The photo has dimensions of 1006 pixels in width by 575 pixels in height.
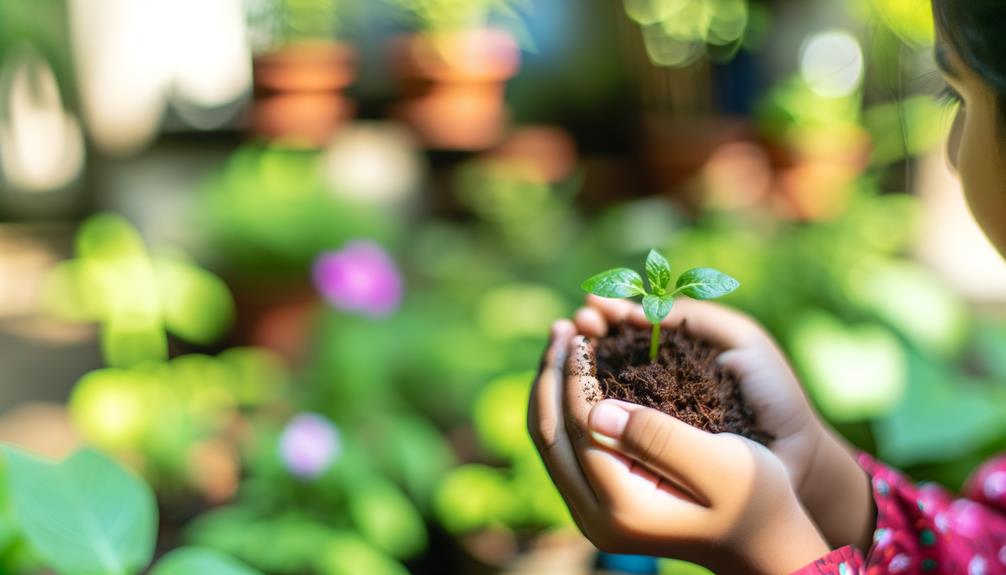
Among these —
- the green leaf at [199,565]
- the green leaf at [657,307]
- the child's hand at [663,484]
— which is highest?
the green leaf at [657,307]

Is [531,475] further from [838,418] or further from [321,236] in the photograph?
[321,236]

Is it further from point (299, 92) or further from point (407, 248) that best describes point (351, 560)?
point (299, 92)

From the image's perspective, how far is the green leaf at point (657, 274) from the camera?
0.51 meters

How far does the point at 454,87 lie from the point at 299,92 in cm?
59

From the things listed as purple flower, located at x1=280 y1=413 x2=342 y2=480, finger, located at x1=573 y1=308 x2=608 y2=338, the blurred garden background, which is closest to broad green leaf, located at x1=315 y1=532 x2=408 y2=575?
the blurred garden background

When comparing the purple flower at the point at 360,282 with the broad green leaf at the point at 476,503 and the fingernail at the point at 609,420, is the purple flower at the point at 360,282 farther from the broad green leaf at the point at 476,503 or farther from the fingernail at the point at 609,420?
the fingernail at the point at 609,420

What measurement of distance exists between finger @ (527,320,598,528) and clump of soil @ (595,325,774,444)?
0.03m

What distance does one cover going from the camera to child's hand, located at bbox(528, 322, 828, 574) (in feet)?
1.56

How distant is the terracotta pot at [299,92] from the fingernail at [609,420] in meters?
2.99

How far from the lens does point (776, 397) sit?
59 centimetres

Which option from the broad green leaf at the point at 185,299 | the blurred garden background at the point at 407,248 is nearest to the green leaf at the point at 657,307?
the blurred garden background at the point at 407,248

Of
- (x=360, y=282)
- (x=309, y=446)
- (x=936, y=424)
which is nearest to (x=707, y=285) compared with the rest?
(x=936, y=424)

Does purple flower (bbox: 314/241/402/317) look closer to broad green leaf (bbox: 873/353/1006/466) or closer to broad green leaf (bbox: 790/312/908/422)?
broad green leaf (bbox: 790/312/908/422)

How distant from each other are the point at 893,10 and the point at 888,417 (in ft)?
1.89
